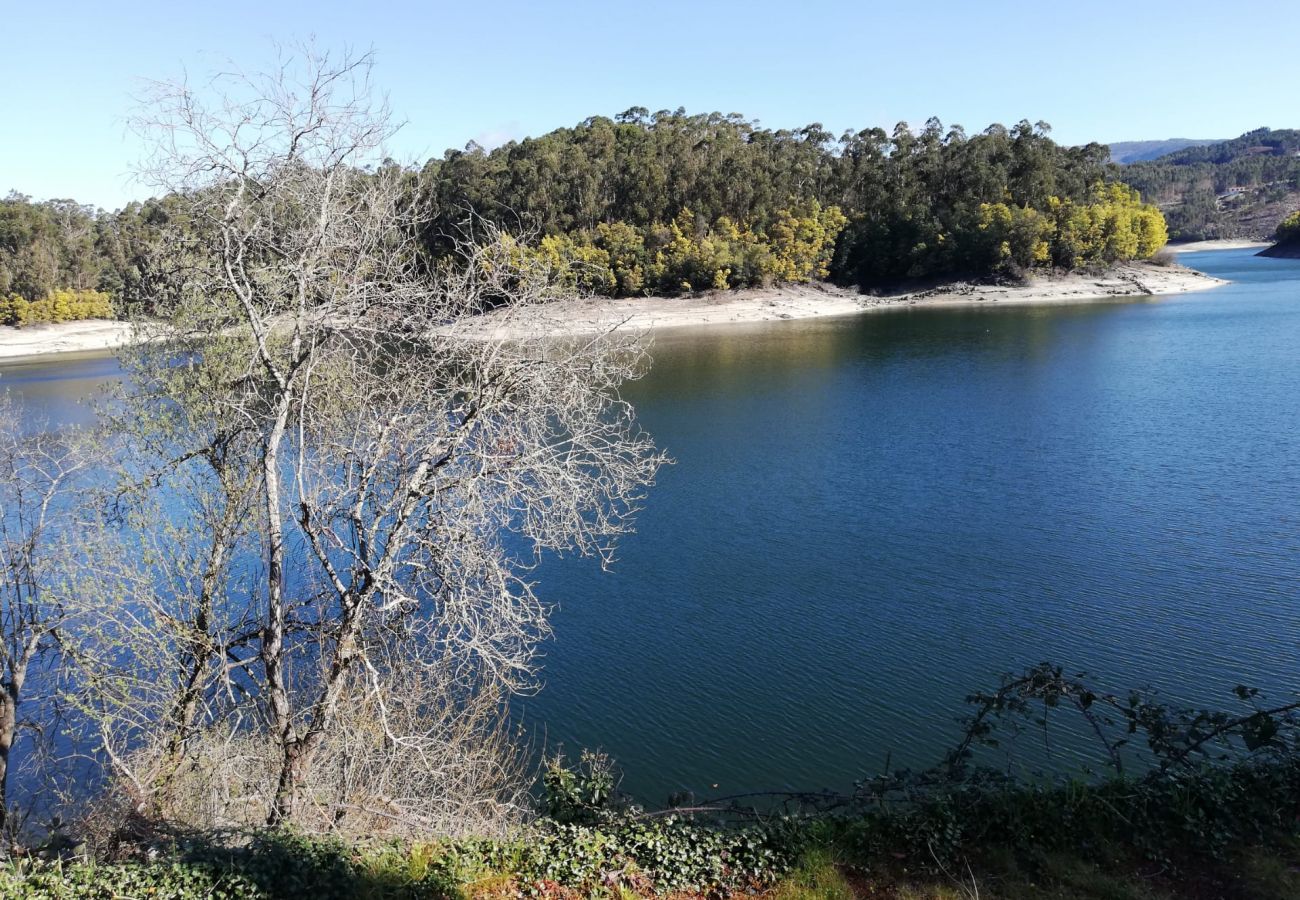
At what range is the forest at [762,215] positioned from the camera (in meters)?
64.1

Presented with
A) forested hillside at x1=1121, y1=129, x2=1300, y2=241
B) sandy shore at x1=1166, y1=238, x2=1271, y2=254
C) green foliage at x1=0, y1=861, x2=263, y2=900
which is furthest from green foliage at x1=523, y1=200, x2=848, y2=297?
forested hillside at x1=1121, y1=129, x2=1300, y2=241

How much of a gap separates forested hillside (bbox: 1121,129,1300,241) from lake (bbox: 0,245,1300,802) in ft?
447

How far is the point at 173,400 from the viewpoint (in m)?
10.2

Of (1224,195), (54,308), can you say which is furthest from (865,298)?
(1224,195)

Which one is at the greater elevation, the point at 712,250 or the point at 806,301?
the point at 712,250

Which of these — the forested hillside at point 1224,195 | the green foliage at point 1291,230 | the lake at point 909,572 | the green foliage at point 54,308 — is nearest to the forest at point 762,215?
the green foliage at point 54,308

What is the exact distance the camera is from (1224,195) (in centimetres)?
17088

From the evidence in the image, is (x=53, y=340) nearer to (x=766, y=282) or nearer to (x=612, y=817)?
(x=766, y=282)

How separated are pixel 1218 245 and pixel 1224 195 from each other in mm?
45952

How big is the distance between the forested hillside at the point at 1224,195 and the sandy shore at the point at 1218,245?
2.08 m

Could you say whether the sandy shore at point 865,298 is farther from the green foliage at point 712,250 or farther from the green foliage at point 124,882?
the green foliage at point 124,882

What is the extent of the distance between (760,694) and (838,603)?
3044 mm

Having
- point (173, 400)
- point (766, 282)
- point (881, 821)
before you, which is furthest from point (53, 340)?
point (881, 821)

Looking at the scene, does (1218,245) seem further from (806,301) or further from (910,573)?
(910,573)
